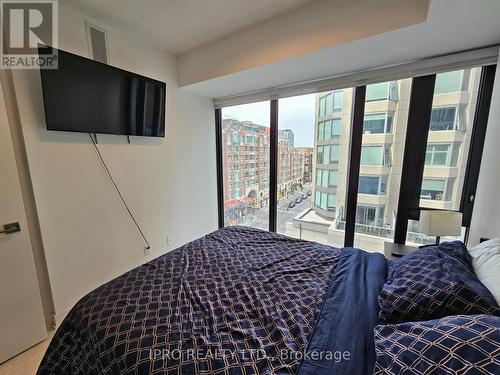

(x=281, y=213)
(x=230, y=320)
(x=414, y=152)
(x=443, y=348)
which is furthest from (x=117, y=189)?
(x=414, y=152)

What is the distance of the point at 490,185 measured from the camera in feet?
5.33

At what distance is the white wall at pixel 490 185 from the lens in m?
1.54

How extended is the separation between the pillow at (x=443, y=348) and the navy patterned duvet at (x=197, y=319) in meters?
0.32

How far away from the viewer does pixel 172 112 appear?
2699mm

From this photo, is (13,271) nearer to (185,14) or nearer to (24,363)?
(24,363)

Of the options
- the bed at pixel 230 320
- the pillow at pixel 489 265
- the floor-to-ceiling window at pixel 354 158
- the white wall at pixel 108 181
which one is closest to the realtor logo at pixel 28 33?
the white wall at pixel 108 181

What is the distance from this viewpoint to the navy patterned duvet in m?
0.86

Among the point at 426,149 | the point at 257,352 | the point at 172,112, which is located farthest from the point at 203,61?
the point at 257,352

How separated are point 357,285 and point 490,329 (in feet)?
2.06

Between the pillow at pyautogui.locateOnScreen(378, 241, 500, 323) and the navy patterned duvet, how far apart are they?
35cm

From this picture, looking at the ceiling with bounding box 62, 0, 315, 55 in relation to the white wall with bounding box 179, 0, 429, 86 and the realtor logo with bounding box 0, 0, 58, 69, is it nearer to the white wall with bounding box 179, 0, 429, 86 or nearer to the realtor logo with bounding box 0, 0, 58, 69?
the white wall with bounding box 179, 0, 429, 86

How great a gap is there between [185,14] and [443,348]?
8.50ft

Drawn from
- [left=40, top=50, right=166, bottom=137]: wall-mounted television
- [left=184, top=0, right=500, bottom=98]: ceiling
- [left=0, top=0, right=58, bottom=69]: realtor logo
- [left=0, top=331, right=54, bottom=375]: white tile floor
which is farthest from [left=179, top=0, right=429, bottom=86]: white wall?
[left=0, top=331, right=54, bottom=375]: white tile floor

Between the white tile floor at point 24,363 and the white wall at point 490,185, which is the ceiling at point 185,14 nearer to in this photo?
the white wall at point 490,185
